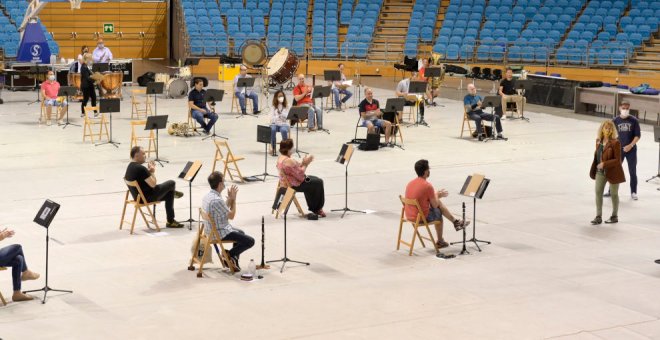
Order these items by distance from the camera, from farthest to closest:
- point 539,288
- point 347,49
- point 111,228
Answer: point 347,49 < point 111,228 < point 539,288

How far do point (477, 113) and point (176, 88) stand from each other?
10.5 meters

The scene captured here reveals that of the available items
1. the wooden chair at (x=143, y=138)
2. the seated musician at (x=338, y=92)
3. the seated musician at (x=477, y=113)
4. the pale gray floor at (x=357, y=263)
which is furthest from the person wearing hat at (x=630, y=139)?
the seated musician at (x=338, y=92)

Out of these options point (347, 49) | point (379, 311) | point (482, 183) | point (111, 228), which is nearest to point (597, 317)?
point (379, 311)

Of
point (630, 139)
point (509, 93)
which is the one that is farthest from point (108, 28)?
point (630, 139)

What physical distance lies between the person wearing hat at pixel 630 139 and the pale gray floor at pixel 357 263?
38 cm

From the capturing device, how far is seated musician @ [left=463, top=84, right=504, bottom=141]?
23.2 metres

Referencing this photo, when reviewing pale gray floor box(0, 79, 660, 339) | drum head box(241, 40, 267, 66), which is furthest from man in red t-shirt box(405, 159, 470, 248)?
drum head box(241, 40, 267, 66)

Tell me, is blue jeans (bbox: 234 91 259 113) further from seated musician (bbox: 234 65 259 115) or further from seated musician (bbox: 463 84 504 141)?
seated musician (bbox: 463 84 504 141)

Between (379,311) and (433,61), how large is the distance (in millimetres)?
21679

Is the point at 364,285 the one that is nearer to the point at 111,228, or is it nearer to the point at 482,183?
the point at 482,183

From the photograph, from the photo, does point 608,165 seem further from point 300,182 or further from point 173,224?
point 173,224

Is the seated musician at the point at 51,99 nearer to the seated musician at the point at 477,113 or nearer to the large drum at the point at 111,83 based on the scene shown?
the large drum at the point at 111,83

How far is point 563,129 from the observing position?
25.3m

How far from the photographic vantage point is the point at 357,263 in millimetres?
A: 12805
